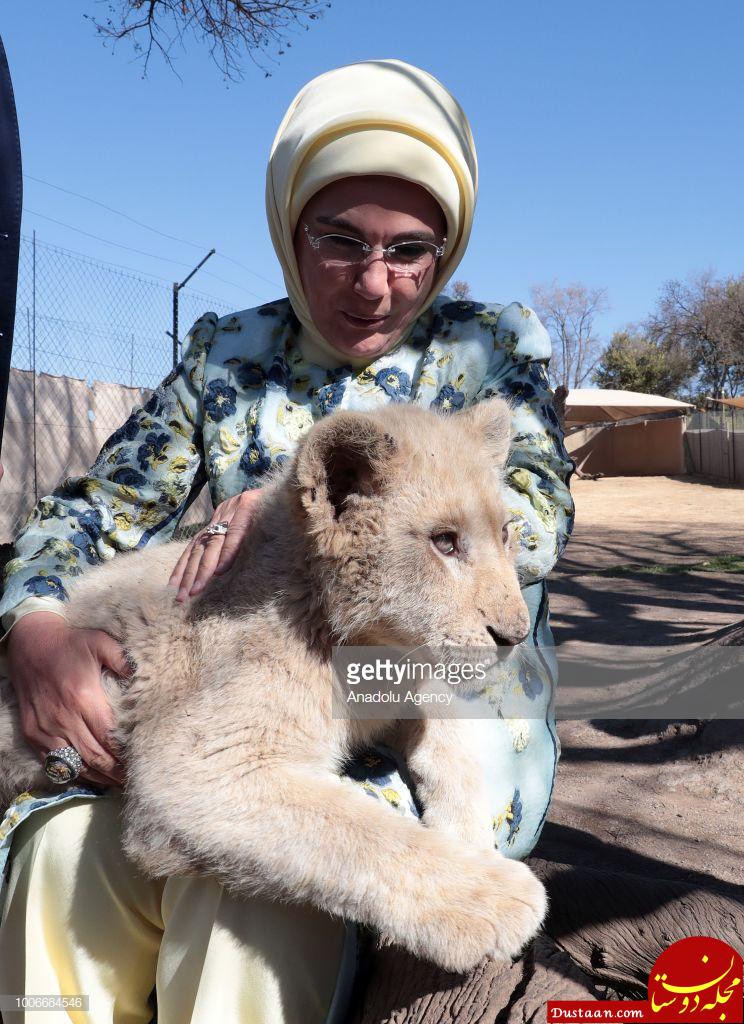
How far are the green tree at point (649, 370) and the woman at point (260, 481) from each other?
65.6 meters

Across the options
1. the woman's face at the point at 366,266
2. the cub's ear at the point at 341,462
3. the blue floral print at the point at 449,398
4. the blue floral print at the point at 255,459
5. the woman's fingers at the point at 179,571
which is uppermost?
the woman's face at the point at 366,266

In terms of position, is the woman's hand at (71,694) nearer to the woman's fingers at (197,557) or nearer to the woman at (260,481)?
the woman at (260,481)

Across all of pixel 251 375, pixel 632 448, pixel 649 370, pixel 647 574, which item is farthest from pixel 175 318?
pixel 649 370

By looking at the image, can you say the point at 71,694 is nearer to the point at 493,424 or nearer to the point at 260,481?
the point at 260,481

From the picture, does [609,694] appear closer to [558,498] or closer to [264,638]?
[558,498]

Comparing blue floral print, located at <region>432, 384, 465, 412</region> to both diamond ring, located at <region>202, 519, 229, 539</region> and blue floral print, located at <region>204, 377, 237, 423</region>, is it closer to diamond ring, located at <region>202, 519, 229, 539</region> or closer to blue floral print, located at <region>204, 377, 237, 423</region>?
blue floral print, located at <region>204, 377, 237, 423</region>

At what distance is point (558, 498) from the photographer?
2.94m

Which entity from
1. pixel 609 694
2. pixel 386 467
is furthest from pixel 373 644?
pixel 609 694

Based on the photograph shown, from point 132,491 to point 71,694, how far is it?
0.99m

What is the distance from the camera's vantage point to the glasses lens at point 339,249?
308 cm

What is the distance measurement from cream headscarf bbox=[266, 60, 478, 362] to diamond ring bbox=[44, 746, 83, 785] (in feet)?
5.82

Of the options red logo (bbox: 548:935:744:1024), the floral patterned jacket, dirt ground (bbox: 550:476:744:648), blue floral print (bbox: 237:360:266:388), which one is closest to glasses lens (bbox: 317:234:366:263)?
the floral patterned jacket

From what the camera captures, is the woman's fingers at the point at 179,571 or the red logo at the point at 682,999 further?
the woman's fingers at the point at 179,571

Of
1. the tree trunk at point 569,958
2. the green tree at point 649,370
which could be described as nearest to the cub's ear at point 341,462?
the tree trunk at point 569,958
